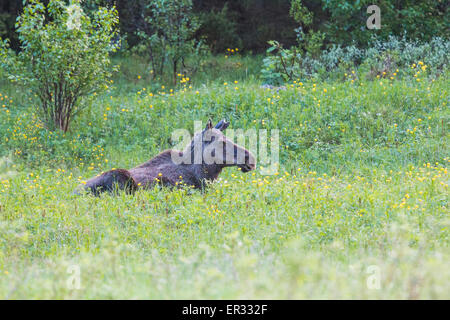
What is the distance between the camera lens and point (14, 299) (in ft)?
14.8

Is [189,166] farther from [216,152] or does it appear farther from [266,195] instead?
[266,195]

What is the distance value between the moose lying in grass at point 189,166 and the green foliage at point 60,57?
4.32 m

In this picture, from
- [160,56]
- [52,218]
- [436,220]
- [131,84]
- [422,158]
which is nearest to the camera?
[436,220]

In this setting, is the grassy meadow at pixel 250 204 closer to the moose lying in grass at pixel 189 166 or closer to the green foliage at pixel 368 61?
the moose lying in grass at pixel 189 166

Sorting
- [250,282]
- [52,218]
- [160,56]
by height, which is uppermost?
[160,56]

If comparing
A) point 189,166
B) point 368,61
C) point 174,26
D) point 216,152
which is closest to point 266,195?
point 216,152

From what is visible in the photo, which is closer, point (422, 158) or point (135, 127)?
point (422, 158)

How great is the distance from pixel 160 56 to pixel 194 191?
1177 centimetres

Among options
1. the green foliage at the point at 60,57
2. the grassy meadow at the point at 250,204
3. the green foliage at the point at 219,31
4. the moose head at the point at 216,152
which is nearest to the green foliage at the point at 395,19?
the grassy meadow at the point at 250,204

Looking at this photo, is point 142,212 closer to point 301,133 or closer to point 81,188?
point 81,188

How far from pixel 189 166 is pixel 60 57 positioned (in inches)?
185

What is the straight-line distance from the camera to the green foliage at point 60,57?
1219 cm

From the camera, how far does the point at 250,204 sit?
7.98 m

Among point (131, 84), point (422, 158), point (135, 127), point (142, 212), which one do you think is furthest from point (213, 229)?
point (131, 84)
